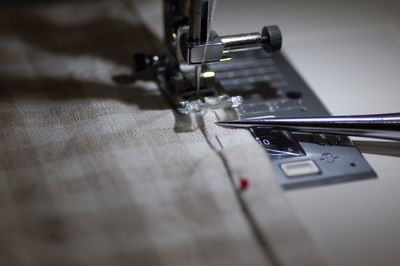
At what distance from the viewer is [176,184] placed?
0.83m

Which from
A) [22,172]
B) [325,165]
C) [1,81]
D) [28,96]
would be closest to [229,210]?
[325,165]

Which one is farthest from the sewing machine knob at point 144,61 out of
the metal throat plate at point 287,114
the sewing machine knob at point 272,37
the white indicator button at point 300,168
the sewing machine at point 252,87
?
the white indicator button at point 300,168

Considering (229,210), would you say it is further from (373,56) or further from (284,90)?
(373,56)

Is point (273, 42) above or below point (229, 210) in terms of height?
above

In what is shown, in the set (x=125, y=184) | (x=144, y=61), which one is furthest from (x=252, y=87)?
(x=125, y=184)

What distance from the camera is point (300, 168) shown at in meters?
0.91

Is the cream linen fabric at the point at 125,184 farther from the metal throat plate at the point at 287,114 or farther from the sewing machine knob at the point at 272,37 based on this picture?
the sewing machine knob at the point at 272,37

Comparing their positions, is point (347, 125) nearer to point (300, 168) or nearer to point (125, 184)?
point (300, 168)

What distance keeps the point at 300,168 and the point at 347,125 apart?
0.14 meters

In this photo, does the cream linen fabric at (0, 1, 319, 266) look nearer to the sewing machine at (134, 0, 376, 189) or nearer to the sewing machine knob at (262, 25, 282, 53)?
the sewing machine at (134, 0, 376, 189)

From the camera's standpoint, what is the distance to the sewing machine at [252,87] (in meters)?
0.92

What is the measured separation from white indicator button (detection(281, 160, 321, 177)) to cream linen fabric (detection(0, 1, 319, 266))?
2.4 inches

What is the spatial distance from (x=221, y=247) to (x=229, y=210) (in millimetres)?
79

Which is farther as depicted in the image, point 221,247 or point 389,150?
point 389,150
